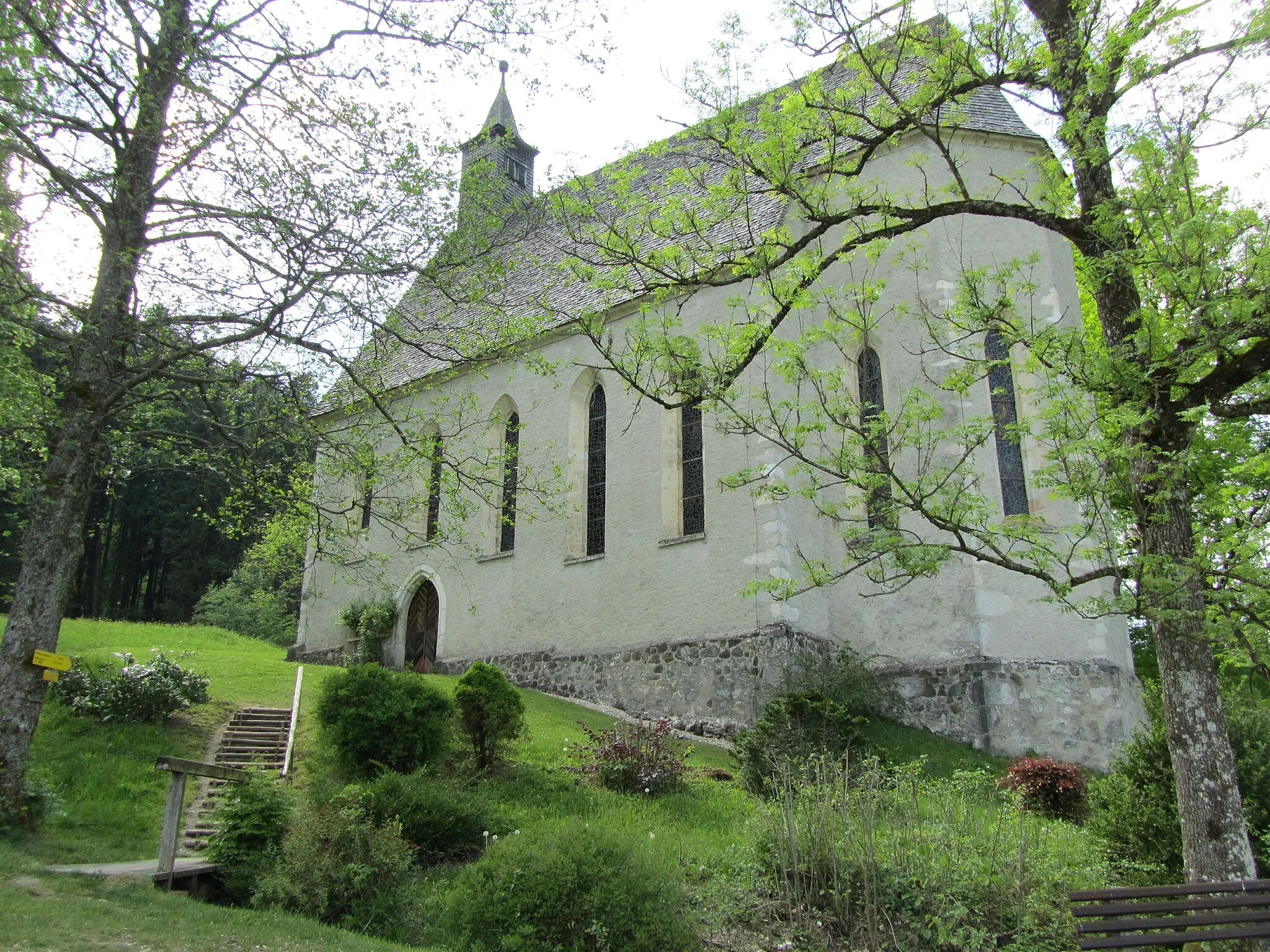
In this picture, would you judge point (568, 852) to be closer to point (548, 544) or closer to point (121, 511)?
point (548, 544)

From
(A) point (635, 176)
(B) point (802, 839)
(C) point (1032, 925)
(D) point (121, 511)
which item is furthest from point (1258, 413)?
(D) point (121, 511)

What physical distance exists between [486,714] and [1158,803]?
23.1ft

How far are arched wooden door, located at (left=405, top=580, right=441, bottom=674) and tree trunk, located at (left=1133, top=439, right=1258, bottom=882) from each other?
48.7 ft

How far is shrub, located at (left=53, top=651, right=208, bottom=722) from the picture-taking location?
1153 centimetres

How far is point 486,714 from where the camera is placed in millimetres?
10898

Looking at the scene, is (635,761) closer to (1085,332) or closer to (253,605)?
(1085,332)

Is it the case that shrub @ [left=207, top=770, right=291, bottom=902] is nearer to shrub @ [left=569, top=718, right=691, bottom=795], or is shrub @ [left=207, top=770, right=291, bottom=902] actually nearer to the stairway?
the stairway

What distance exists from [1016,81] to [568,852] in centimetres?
654

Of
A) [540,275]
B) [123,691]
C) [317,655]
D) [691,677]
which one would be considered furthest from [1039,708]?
[317,655]

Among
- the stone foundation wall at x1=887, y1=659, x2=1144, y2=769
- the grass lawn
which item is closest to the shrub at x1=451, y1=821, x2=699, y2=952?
the grass lawn

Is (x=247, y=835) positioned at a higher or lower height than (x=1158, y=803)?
lower

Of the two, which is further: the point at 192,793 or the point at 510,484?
the point at 510,484

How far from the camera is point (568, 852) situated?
20.5ft

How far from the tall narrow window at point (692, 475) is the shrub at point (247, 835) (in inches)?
336
